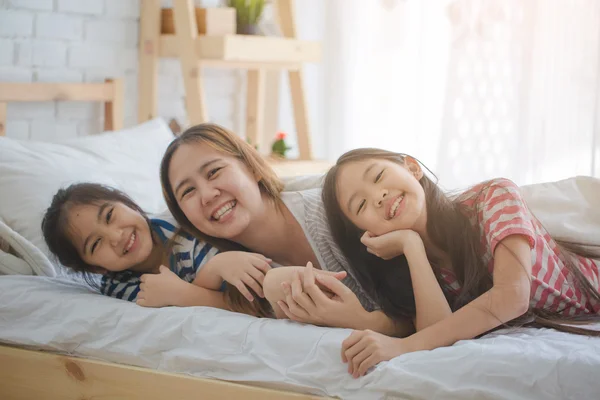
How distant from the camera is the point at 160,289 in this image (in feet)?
4.61

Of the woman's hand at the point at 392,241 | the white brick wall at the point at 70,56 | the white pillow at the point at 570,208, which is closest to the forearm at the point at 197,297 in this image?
the woman's hand at the point at 392,241

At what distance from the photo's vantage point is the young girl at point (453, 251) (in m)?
1.17

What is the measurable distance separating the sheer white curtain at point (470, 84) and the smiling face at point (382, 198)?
140cm

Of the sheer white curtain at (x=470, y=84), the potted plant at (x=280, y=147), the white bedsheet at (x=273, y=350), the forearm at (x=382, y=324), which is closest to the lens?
the white bedsheet at (x=273, y=350)

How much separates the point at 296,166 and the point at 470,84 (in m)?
0.64

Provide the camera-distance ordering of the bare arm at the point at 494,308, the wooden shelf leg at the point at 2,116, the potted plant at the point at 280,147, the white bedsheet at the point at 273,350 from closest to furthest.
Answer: the white bedsheet at the point at 273,350, the bare arm at the point at 494,308, the wooden shelf leg at the point at 2,116, the potted plant at the point at 280,147

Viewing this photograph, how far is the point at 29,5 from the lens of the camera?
2.36 metres

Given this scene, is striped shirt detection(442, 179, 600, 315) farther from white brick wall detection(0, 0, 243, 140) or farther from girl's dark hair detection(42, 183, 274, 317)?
white brick wall detection(0, 0, 243, 140)

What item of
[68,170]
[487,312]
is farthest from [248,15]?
[487,312]

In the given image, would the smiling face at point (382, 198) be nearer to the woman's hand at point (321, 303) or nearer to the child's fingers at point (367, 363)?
the woman's hand at point (321, 303)

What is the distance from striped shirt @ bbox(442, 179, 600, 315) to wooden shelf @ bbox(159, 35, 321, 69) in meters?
1.37

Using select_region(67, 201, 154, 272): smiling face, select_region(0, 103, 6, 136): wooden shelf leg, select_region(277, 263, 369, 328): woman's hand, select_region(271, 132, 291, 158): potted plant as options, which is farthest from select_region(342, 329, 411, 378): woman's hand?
select_region(271, 132, 291, 158): potted plant

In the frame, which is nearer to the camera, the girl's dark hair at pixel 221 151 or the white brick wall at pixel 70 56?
the girl's dark hair at pixel 221 151

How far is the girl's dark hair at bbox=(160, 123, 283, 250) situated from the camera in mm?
1509
